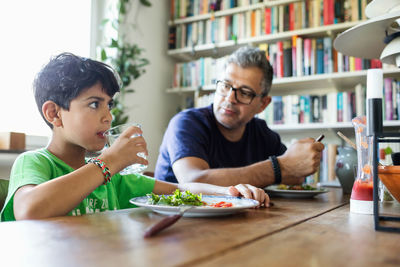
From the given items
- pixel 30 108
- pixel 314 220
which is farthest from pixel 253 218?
pixel 30 108

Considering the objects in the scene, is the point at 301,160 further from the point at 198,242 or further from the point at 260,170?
the point at 198,242

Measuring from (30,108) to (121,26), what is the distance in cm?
106

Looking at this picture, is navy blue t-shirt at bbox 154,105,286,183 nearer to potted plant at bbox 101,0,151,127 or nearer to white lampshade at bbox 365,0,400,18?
white lampshade at bbox 365,0,400,18

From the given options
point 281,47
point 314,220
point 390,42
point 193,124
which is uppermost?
point 281,47

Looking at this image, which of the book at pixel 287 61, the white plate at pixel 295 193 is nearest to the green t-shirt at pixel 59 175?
the white plate at pixel 295 193

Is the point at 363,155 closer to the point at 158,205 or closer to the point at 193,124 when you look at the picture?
the point at 158,205

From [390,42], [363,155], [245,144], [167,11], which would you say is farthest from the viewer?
[167,11]

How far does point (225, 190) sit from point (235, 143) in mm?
822

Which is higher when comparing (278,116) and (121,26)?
(121,26)

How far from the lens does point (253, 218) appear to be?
0.76 m

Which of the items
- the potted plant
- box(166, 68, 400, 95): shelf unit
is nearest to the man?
box(166, 68, 400, 95): shelf unit

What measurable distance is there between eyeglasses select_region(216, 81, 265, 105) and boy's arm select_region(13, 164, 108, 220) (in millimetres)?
1070

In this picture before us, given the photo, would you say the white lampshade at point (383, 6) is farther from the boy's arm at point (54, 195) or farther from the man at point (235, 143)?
the boy's arm at point (54, 195)

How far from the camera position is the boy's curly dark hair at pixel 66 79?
1.10 meters
